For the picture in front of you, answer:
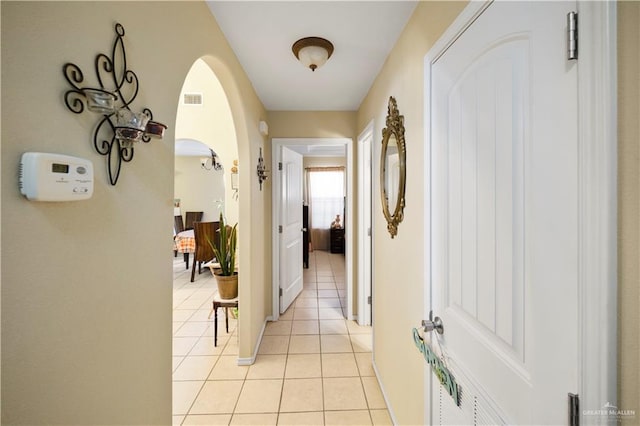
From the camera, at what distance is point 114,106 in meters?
0.72

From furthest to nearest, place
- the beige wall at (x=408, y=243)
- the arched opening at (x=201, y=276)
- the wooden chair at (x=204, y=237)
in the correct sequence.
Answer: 1. the wooden chair at (x=204, y=237)
2. the arched opening at (x=201, y=276)
3. the beige wall at (x=408, y=243)

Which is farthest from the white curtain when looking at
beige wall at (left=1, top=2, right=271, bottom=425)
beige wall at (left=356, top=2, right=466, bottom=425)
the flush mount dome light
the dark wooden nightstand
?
beige wall at (left=1, top=2, right=271, bottom=425)

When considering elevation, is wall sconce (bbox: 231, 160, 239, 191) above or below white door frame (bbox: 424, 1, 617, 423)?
above

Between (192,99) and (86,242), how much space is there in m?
3.49

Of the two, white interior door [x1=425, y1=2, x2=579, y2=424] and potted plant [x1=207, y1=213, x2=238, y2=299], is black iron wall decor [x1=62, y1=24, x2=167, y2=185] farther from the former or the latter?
potted plant [x1=207, y1=213, x2=238, y2=299]

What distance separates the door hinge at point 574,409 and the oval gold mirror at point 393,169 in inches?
40.8

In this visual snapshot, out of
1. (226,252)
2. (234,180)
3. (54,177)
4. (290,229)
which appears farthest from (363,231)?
(54,177)

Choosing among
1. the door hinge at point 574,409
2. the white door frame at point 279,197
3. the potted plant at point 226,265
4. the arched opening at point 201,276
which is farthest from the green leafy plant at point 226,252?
the door hinge at point 574,409

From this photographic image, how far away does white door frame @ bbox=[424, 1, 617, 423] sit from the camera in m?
0.47

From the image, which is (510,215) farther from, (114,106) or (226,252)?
(226,252)

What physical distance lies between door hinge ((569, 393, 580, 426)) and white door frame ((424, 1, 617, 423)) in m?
0.01

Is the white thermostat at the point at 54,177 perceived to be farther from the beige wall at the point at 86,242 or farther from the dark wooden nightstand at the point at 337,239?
the dark wooden nightstand at the point at 337,239

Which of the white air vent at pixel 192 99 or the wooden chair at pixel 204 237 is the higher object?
the white air vent at pixel 192 99

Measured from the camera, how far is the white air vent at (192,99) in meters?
3.50
